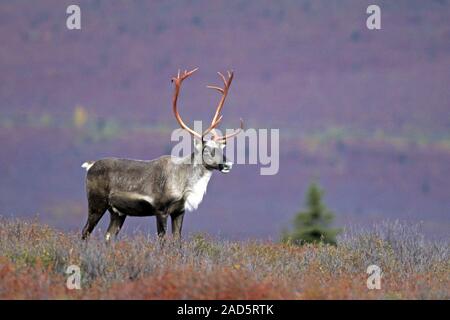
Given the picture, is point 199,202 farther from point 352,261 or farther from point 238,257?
point 352,261

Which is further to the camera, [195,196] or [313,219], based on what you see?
[313,219]

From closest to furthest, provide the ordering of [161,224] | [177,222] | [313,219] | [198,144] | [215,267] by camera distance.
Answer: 1. [215,267]
2. [161,224]
3. [177,222]
4. [198,144]
5. [313,219]

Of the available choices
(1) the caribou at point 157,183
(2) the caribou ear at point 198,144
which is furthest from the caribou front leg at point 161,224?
(2) the caribou ear at point 198,144

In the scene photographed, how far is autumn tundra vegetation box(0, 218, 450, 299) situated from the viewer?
9328mm

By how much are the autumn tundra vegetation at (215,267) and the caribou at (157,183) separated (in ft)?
1.68

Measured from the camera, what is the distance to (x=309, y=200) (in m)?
20.2

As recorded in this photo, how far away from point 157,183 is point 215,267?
2500mm

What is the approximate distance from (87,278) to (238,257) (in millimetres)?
2568

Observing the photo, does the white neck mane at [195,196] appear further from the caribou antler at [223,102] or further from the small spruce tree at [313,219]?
the small spruce tree at [313,219]

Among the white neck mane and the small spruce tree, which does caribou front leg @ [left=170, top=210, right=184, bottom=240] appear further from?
the small spruce tree

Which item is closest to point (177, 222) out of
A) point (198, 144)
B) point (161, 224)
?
point (161, 224)

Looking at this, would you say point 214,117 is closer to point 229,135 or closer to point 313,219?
point 229,135

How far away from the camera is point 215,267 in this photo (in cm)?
1051

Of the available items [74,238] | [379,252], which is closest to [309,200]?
[379,252]
